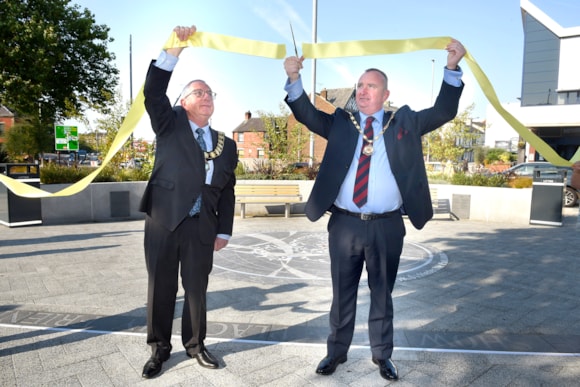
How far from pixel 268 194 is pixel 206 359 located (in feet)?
27.8

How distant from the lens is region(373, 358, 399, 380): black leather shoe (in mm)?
2943

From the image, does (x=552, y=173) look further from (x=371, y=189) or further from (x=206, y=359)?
(x=206, y=359)

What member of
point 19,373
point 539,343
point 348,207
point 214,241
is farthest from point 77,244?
point 539,343

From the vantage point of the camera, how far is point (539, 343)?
362 cm

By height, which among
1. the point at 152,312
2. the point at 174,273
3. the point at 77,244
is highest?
the point at 174,273

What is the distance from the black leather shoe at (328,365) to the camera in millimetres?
3014

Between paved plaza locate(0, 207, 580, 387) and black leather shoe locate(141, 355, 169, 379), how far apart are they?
0.17 feet

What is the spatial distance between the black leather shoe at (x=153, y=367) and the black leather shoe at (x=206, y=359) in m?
0.27

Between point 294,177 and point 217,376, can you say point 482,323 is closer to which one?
point 217,376

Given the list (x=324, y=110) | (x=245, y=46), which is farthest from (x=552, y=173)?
(x=324, y=110)

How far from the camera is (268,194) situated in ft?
37.7

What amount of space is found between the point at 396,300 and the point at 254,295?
1.68 m

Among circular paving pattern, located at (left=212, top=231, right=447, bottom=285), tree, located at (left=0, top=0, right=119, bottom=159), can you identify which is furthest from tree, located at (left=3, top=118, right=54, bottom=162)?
circular paving pattern, located at (left=212, top=231, right=447, bottom=285)

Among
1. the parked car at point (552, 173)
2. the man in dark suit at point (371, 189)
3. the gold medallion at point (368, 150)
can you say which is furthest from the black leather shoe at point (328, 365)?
the parked car at point (552, 173)
